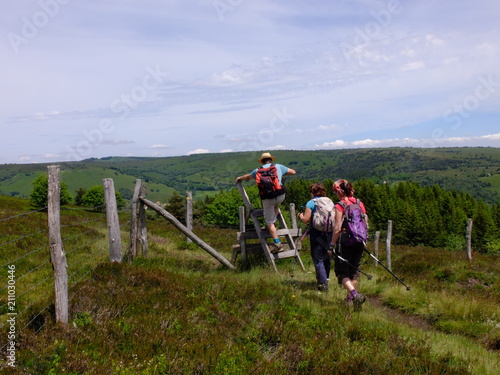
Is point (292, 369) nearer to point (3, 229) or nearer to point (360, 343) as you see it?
point (360, 343)

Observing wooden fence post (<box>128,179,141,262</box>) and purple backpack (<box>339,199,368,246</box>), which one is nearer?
purple backpack (<box>339,199,368,246</box>)

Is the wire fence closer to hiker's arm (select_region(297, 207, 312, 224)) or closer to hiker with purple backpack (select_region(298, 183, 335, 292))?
hiker's arm (select_region(297, 207, 312, 224))

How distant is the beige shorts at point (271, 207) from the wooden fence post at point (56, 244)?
5.24m

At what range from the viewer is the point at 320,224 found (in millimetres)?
8406

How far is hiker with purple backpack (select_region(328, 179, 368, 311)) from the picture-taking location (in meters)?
7.43

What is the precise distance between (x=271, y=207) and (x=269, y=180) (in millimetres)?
793

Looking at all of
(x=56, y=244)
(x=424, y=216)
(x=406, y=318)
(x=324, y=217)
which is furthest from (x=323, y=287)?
(x=424, y=216)

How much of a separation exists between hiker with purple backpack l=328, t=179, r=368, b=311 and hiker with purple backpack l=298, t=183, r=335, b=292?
29.2 inches

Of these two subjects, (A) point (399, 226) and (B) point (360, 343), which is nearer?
(B) point (360, 343)

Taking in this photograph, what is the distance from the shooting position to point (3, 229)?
47.1 ft

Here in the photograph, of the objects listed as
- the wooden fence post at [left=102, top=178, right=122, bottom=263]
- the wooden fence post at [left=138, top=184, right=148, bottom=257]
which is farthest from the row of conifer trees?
the wooden fence post at [left=102, top=178, right=122, bottom=263]

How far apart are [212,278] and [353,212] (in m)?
3.35

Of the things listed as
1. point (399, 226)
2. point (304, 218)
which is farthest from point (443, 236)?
point (304, 218)

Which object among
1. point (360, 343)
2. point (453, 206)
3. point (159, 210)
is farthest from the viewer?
point (453, 206)
